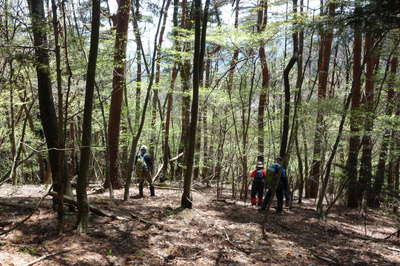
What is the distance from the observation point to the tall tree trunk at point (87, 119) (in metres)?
4.97

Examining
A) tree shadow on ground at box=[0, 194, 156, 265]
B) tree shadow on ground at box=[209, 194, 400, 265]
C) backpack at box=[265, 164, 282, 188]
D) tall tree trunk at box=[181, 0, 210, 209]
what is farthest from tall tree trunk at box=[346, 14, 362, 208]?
tree shadow on ground at box=[0, 194, 156, 265]

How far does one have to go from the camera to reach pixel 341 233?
25.8 ft

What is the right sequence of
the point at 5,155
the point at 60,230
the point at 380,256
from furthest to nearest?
the point at 5,155 → the point at 380,256 → the point at 60,230

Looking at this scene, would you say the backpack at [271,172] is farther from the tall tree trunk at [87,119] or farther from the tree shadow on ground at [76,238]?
the tall tree trunk at [87,119]

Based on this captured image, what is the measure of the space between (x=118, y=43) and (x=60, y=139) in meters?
5.03

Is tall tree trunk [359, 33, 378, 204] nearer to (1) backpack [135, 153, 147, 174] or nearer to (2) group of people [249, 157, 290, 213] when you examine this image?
(2) group of people [249, 157, 290, 213]

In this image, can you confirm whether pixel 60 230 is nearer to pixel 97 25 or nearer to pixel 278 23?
pixel 97 25

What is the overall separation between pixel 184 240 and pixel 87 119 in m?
3.00

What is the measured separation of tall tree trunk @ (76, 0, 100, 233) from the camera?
497 cm

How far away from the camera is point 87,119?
5.09 m

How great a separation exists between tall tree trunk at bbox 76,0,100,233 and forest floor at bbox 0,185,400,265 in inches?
18.4

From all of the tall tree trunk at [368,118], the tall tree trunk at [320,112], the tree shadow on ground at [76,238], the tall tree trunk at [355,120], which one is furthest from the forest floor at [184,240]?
the tall tree trunk at [320,112]

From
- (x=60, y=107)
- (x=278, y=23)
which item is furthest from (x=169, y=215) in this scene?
(x=278, y=23)

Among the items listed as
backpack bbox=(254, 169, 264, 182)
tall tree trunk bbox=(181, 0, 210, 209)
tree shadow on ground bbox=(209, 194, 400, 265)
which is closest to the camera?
tree shadow on ground bbox=(209, 194, 400, 265)
